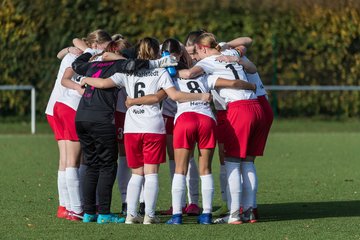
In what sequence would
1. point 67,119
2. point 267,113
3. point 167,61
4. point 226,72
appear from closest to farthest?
1. point 167,61
2. point 226,72
3. point 67,119
4. point 267,113

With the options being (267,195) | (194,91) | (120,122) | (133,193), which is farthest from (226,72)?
(267,195)

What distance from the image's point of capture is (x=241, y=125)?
10523 millimetres

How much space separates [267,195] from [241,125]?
8.97 feet

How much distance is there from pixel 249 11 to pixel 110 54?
15.6 m

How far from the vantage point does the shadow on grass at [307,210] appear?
436 inches

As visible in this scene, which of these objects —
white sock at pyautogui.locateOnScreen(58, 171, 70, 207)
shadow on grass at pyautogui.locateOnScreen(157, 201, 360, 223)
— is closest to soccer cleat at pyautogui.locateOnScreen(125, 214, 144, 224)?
shadow on grass at pyautogui.locateOnScreen(157, 201, 360, 223)

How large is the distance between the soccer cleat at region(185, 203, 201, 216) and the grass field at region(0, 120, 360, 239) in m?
0.35

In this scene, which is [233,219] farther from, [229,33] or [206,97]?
[229,33]

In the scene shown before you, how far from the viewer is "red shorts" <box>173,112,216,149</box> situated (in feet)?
33.4

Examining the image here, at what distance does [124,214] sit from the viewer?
1120 centimetres

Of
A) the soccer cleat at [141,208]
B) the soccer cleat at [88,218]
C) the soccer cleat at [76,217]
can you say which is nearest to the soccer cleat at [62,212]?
the soccer cleat at [76,217]

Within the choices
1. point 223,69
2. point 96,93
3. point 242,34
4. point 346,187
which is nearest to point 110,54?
point 96,93

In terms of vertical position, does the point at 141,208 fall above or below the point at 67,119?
below

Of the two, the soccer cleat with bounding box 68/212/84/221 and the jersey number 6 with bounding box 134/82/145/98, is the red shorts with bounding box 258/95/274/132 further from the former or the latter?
the soccer cleat with bounding box 68/212/84/221
